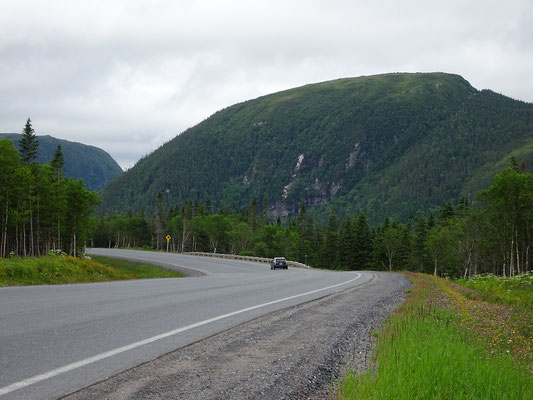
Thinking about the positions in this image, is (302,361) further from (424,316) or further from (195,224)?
(195,224)

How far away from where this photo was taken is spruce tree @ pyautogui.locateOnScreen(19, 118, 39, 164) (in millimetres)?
59000

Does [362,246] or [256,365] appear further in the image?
[362,246]

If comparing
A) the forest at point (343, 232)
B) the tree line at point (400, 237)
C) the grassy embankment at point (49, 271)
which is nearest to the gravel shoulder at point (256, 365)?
the grassy embankment at point (49, 271)

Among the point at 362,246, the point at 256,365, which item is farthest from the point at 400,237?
the point at 256,365

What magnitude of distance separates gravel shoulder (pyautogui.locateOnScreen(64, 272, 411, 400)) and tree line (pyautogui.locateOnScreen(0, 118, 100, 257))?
123 ft

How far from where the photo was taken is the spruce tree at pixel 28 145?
5900 centimetres

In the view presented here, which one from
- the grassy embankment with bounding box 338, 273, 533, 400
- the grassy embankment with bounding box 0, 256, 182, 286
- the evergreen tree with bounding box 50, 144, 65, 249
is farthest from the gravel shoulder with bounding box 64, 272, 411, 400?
the evergreen tree with bounding box 50, 144, 65, 249

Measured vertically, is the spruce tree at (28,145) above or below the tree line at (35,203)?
above

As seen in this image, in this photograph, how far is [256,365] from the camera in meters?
5.70

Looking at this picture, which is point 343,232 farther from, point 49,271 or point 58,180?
point 49,271

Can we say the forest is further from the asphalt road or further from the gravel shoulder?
the gravel shoulder

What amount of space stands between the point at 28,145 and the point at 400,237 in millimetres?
61422

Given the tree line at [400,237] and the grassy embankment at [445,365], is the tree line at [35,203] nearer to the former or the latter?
the tree line at [400,237]

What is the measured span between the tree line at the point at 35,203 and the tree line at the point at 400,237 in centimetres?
3592
